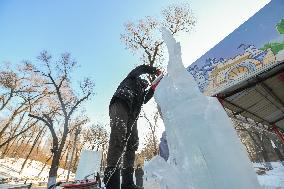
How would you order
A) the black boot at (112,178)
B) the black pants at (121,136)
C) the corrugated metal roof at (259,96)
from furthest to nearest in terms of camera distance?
1. the corrugated metal roof at (259,96)
2. the black pants at (121,136)
3. the black boot at (112,178)

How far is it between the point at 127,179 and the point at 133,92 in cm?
109

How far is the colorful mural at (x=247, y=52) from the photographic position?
16.7 feet

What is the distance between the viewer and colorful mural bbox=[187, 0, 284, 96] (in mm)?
5102

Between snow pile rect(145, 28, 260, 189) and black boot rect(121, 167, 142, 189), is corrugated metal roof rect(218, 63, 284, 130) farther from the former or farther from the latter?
snow pile rect(145, 28, 260, 189)

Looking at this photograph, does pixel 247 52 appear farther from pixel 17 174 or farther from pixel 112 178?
pixel 17 174

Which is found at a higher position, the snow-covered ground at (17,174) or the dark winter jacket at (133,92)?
the snow-covered ground at (17,174)

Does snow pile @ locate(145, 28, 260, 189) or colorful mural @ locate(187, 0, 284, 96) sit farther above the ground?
colorful mural @ locate(187, 0, 284, 96)

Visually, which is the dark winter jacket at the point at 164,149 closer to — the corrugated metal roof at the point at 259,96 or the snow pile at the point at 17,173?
the corrugated metal roof at the point at 259,96

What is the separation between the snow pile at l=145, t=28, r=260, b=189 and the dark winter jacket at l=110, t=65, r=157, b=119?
1.42m

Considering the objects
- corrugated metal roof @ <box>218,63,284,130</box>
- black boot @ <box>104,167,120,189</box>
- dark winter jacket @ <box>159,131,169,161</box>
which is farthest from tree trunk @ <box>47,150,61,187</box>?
black boot @ <box>104,167,120,189</box>

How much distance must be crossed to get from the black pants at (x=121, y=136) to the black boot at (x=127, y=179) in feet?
0.22

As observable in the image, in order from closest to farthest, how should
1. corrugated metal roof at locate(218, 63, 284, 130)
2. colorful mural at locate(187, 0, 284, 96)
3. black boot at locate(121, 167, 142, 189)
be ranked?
black boot at locate(121, 167, 142, 189) < colorful mural at locate(187, 0, 284, 96) < corrugated metal roof at locate(218, 63, 284, 130)

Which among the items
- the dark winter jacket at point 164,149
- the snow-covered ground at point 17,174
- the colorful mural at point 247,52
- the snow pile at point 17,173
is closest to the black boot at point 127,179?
the colorful mural at point 247,52

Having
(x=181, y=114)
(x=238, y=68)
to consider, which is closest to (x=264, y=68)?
(x=238, y=68)
